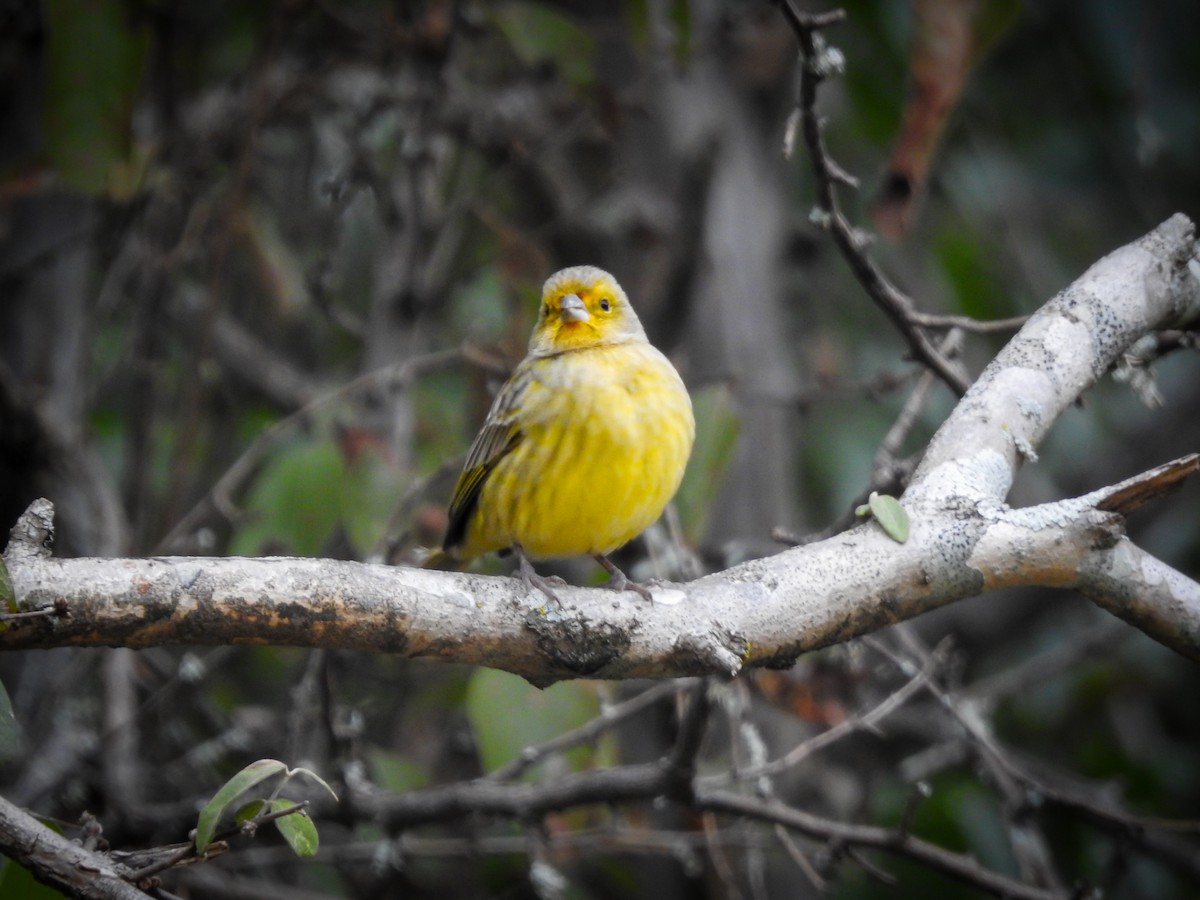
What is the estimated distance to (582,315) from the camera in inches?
138

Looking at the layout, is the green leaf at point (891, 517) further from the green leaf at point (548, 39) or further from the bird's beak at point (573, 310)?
the green leaf at point (548, 39)

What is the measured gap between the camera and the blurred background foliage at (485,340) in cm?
374

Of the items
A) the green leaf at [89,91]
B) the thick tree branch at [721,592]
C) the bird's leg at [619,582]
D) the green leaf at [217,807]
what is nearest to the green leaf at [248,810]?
the green leaf at [217,807]

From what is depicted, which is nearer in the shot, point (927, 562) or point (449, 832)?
point (927, 562)

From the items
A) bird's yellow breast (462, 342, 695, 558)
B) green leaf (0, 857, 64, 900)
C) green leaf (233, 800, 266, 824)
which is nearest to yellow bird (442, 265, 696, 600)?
bird's yellow breast (462, 342, 695, 558)

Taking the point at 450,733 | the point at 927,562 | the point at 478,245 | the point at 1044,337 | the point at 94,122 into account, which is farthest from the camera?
the point at 478,245

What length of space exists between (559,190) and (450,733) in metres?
2.34

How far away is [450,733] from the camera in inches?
186

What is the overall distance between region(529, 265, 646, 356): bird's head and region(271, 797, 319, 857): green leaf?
178 cm

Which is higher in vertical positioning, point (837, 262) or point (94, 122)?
point (837, 262)

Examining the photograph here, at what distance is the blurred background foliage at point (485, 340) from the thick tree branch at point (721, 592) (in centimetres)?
70

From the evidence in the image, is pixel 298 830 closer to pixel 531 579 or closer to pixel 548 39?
pixel 531 579

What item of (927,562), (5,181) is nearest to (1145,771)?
(927,562)

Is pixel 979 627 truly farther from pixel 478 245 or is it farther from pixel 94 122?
pixel 94 122
